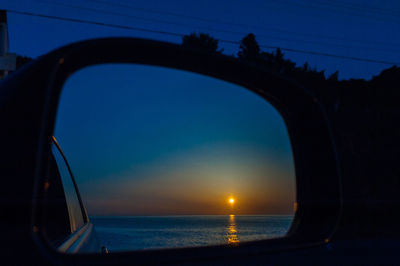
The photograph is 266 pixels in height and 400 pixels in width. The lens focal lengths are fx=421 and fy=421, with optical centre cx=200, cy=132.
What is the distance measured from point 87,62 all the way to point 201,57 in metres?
0.41

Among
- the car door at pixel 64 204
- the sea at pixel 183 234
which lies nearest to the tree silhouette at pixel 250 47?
the sea at pixel 183 234

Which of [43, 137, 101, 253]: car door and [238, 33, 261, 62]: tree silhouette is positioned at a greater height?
[238, 33, 261, 62]: tree silhouette

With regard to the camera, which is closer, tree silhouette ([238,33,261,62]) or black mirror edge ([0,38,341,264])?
black mirror edge ([0,38,341,264])

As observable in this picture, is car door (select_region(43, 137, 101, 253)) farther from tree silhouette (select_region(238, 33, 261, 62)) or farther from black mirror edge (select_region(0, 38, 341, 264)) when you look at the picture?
A: tree silhouette (select_region(238, 33, 261, 62))

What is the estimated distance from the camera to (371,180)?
30719 millimetres

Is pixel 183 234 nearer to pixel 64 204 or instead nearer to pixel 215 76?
pixel 64 204

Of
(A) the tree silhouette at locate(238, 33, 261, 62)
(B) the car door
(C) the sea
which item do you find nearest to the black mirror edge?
(C) the sea

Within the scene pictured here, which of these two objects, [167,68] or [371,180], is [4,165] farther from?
[371,180]

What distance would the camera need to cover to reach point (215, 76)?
1.70 m

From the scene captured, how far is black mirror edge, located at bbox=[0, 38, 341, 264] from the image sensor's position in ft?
3.14

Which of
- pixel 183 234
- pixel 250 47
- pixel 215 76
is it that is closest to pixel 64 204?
pixel 215 76

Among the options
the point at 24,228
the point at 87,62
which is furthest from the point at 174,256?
the point at 87,62

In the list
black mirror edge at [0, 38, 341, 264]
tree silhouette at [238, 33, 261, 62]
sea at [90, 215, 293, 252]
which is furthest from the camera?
tree silhouette at [238, 33, 261, 62]

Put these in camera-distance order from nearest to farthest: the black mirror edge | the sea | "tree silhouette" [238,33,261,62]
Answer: the black mirror edge
the sea
"tree silhouette" [238,33,261,62]
